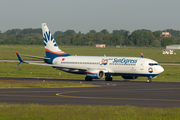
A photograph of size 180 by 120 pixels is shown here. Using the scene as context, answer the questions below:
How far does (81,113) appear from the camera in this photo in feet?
72.2

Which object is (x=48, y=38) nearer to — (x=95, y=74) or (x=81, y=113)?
(x=95, y=74)

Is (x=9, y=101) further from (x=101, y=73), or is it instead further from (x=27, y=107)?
(x=101, y=73)

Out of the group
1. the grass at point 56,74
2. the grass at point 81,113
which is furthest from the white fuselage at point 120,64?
the grass at point 81,113

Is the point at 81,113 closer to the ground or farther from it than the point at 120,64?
closer to the ground

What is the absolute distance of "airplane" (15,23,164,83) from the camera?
179ft

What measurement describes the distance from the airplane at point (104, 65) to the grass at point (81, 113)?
30.8 m

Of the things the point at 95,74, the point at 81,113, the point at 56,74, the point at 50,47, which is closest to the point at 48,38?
the point at 50,47

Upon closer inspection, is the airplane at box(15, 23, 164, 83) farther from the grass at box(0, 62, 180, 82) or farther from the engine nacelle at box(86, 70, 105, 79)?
the grass at box(0, 62, 180, 82)

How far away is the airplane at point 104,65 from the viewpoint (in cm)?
5447

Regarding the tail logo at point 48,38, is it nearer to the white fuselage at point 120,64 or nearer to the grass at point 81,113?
the white fuselage at point 120,64

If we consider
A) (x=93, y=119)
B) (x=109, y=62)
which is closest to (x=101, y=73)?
(x=109, y=62)

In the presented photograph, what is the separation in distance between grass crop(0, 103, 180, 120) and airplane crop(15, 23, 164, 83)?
101ft

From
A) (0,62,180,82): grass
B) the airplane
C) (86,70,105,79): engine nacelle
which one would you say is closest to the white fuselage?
the airplane

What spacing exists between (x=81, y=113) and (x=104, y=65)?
36645 millimetres
